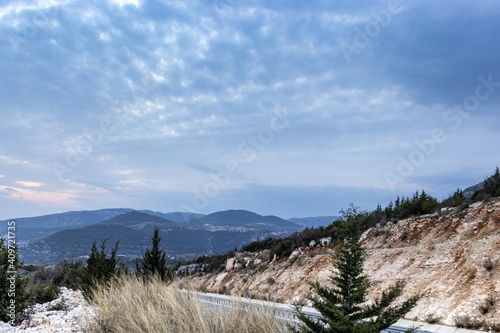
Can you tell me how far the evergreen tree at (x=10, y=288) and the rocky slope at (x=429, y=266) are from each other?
554cm

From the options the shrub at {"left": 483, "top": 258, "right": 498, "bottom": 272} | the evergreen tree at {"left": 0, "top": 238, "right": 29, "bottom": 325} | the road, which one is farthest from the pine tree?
the shrub at {"left": 483, "top": 258, "right": 498, "bottom": 272}

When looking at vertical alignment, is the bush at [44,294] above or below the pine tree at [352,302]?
below

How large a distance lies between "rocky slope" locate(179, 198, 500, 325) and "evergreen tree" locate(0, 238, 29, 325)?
5544 mm

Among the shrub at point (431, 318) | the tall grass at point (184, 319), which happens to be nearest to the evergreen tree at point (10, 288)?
the tall grass at point (184, 319)

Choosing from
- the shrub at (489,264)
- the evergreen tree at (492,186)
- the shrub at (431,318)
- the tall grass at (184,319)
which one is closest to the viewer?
the tall grass at (184,319)

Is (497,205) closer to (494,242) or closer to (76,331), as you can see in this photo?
(494,242)

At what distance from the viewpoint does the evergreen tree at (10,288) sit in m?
9.92

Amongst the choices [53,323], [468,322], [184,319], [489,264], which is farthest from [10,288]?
[489,264]

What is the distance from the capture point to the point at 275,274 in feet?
80.1

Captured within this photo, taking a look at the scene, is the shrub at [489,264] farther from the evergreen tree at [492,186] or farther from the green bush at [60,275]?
the green bush at [60,275]

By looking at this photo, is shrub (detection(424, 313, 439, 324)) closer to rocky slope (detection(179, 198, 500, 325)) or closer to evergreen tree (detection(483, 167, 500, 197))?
rocky slope (detection(179, 198, 500, 325))

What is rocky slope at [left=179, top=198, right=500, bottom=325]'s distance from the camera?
1197cm

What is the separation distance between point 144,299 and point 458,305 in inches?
428

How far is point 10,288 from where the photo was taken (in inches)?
395
